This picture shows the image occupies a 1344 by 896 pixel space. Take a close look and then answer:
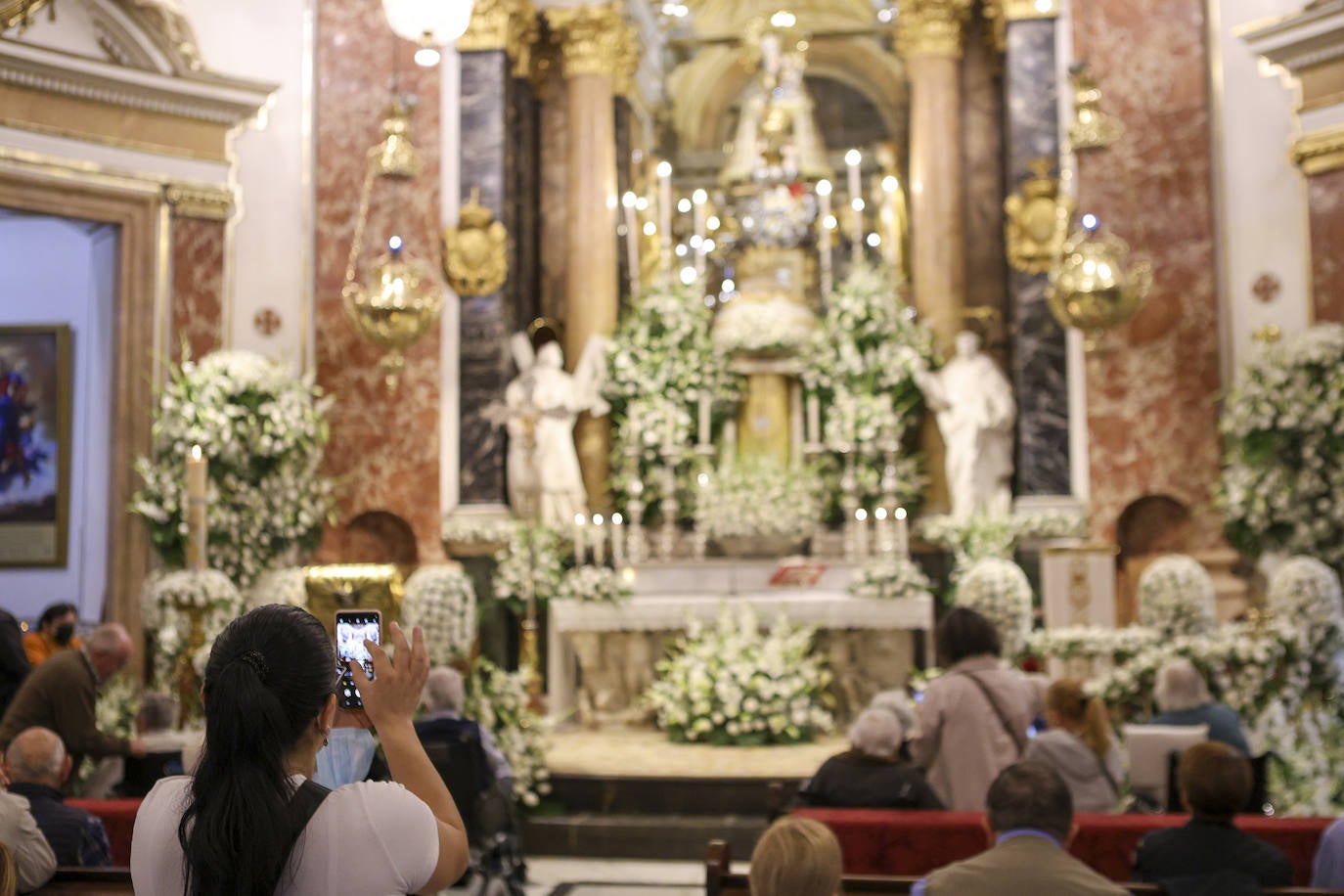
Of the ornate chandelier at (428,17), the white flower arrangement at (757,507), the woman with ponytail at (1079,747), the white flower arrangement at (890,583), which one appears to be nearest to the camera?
the woman with ponytail at (1079,747)

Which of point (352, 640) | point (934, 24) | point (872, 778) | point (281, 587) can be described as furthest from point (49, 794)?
point (934, 24)

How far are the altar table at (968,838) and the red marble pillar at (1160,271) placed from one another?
26.3 feet

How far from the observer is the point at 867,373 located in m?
13.5

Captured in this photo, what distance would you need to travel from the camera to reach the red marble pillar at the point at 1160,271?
510 inches

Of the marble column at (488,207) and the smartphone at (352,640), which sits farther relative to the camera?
the marble column at (488,207)

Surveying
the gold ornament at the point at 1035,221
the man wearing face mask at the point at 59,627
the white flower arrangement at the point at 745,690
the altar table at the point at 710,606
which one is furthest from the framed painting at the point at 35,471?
the gold ornament at the point at 1035,221

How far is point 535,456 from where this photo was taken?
44.5ft

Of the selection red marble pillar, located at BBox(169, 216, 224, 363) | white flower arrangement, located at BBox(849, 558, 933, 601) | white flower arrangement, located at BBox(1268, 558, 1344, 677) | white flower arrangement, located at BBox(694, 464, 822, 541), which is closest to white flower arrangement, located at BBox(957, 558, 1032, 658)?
white flower arrangement, located at BBox(849, 558, 933, 601)

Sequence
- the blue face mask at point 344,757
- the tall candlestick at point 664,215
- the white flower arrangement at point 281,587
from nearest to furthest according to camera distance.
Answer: the blue face mask at point 344,757, the white flower arrangement at point 281,587, the tall candlestick at point 664,215

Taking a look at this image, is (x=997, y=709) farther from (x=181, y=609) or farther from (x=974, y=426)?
(x=974, y=426)

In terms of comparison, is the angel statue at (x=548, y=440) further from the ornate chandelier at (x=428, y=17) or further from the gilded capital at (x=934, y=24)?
the ornate chandelier at (x=428, y=17)

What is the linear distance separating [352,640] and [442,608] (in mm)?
8546

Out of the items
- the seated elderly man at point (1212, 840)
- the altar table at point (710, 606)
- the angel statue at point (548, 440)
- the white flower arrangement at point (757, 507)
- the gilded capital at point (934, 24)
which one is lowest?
the seated elderly man at point (1212, 840)

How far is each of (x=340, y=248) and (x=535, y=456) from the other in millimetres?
2696
